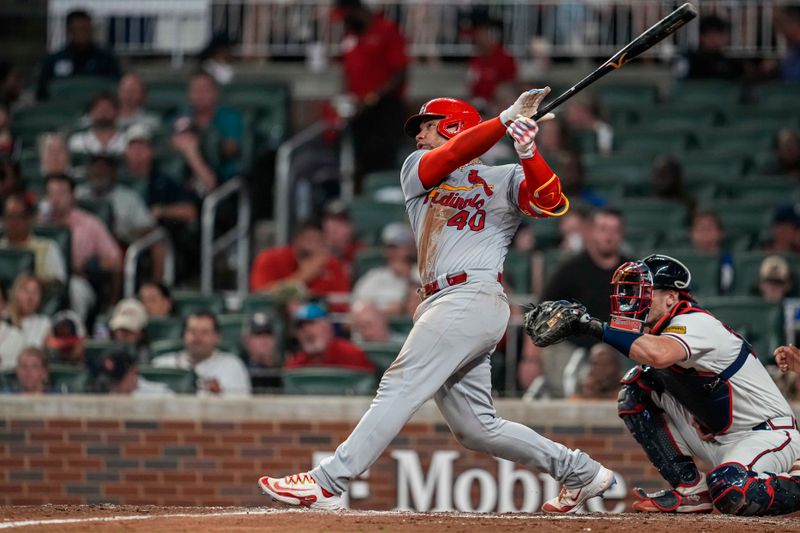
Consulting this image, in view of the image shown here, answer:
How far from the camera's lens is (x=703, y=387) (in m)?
6.38

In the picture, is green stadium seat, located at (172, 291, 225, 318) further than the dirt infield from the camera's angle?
Yes

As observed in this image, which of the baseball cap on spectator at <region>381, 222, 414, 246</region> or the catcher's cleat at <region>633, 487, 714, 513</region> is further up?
the baseball cap on spectator at <region>381, 222, 414, 246</region>

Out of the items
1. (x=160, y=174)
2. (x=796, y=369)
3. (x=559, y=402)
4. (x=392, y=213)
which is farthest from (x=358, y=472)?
(x=160, y=174)

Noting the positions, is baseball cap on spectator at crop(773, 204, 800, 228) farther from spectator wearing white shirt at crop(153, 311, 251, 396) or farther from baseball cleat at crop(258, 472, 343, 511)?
baseball cleat at crop(258, 472, 343, 511)

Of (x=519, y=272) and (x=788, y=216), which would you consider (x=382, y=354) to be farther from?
(x=788, y=216)

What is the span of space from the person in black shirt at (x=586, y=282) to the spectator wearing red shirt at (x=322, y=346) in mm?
1145

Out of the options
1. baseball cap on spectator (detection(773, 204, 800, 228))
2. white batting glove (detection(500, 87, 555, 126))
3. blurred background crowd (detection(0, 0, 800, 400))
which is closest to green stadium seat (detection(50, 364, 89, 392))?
blurred background crowd (detection(0, 0, 800, 400))

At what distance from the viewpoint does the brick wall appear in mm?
8578

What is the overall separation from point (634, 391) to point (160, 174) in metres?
6.01

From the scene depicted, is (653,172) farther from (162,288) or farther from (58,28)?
(58,28)

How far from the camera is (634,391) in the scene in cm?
669

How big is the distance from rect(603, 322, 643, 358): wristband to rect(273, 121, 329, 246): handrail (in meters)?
5.86

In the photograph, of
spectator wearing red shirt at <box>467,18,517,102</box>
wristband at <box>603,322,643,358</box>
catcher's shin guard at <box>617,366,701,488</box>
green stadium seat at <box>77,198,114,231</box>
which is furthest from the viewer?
spectator wearing red shirt at <box>467,18,517,102</box>

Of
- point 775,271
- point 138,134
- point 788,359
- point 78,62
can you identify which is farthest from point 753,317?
point 78,62
